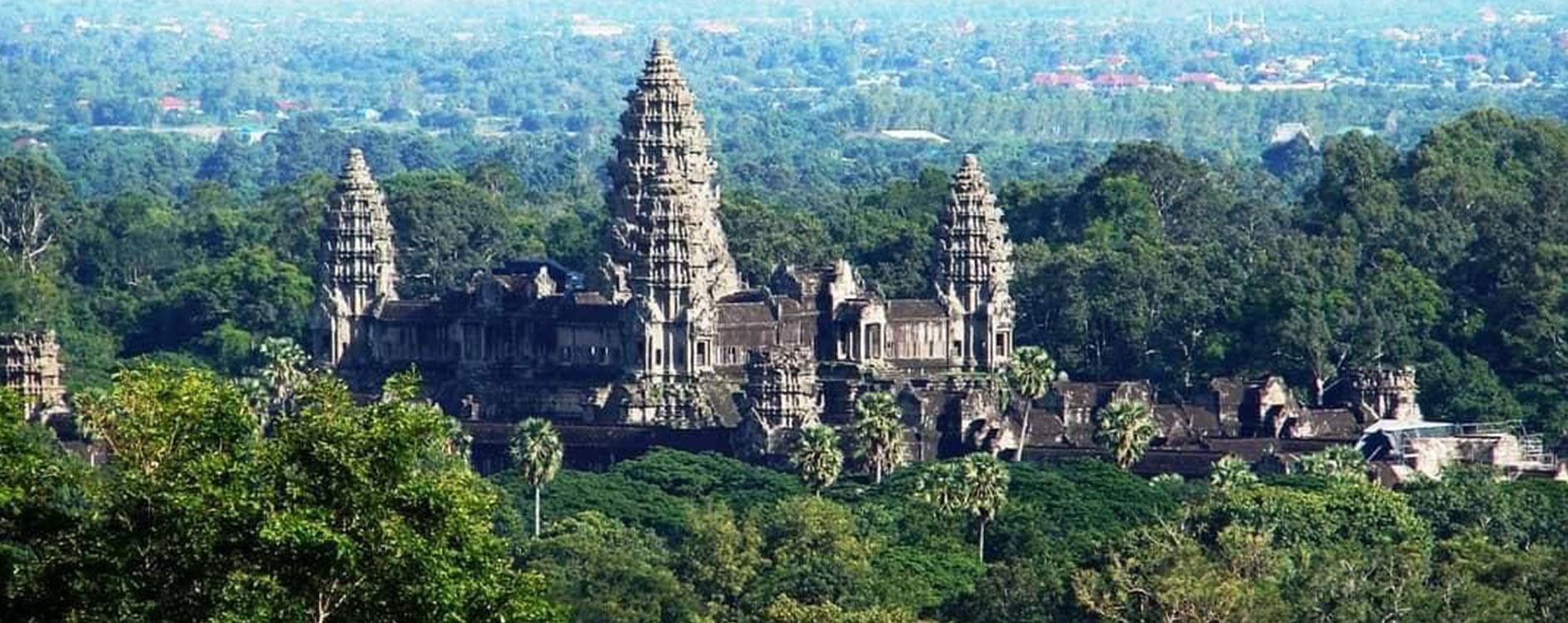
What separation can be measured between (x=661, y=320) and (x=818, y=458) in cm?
1152

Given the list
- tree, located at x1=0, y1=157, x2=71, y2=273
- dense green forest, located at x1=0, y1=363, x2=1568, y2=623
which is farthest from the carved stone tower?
tree, located at x1=0, y1=157, x2=71, y2=273

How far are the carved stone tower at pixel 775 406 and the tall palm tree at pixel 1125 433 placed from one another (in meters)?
4.92

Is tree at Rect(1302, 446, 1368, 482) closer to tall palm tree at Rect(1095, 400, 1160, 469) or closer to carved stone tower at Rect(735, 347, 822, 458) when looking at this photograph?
tall palm tree at Rect(1095, 400, 1160, 469)

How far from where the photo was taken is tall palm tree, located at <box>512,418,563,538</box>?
83.9 metres

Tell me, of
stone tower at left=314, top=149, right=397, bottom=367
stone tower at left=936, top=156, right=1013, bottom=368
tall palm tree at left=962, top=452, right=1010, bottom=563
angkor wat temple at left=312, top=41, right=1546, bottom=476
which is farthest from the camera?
stone tower at left=314, top=149, right=397, bottom=367

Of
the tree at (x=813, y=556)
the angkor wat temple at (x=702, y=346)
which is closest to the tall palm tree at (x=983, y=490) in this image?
the tree at (x=813, y=556)

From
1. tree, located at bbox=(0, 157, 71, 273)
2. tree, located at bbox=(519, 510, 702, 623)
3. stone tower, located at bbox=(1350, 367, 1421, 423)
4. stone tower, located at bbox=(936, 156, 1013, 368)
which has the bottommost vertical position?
tree, located at bbox=(519, 510, 702, 623)

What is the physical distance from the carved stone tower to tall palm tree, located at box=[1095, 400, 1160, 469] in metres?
4.92

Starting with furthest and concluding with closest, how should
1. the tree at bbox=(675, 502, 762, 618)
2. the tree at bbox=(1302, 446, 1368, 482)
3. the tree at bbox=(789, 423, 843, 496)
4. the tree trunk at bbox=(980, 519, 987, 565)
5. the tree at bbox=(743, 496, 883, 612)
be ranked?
the tree at bbox=(789, 423, 843, 496) → the tree at bbox=(1302, 446, 1368, 482) → the tree trunk at bbox=(980, 519, 987, 565) → the tree at bbox=(675, 502, 762, 618) → the tree at bbox=(743, 496, 883, 612)

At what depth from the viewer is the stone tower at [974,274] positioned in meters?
100

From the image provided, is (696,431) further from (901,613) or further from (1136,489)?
(901,613)

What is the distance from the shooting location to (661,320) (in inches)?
3765

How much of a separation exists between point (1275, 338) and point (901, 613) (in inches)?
1469

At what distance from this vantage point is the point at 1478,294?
105 m
